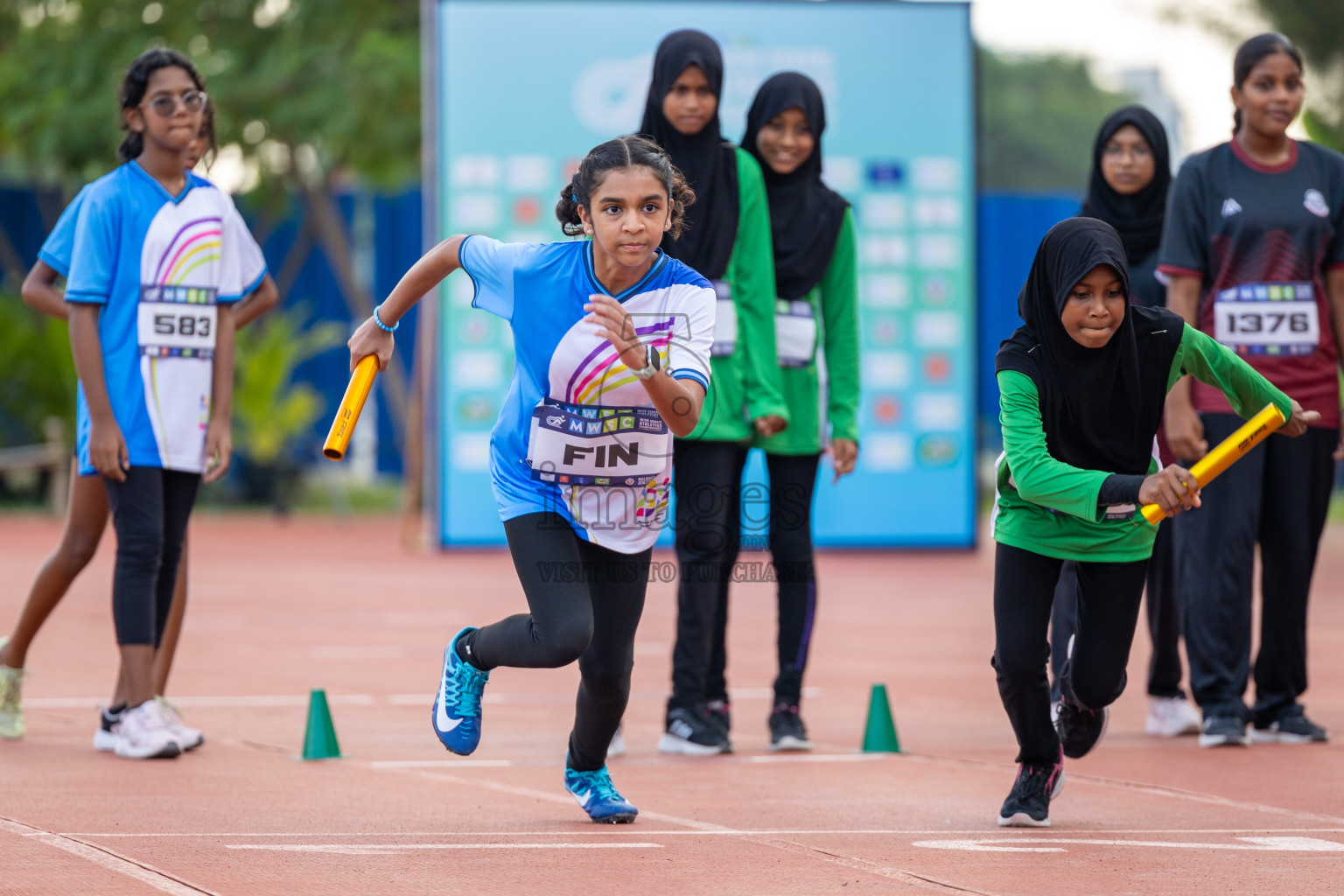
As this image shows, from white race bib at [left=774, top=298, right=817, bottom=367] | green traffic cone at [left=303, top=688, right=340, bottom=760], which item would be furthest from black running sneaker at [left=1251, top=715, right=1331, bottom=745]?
green traffic cone at [left=303, top=688, right=340, bottom=760]

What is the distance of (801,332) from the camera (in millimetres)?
6723

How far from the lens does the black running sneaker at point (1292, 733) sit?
6562 millimetres

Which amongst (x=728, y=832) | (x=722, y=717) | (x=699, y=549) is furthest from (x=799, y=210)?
(x=728, y=832)

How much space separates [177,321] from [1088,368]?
10.2 ft

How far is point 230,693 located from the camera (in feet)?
25.5

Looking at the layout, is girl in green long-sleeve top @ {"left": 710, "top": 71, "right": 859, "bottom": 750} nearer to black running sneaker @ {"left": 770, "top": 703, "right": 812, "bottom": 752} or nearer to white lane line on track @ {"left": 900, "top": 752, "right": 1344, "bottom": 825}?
black running sneaker @ {"left": 770, "top": 703, "right": 812, "bottom": 752}

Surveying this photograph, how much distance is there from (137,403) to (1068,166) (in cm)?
4680

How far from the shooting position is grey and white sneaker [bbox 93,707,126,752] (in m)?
6.23

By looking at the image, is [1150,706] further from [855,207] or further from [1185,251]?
[855,207]

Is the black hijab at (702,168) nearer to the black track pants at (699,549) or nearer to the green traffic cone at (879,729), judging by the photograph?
the black track pants at (699,549)

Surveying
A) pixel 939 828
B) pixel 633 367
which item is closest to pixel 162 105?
pixel 633 367

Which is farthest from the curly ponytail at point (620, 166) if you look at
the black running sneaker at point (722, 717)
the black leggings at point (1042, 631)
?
the black running sneaker at point (722, 717)

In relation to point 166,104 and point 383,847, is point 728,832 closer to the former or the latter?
point 383,847

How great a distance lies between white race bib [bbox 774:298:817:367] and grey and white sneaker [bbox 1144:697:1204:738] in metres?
1.83
